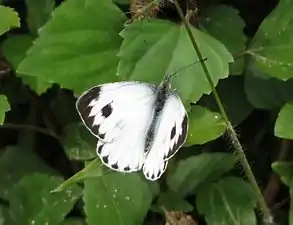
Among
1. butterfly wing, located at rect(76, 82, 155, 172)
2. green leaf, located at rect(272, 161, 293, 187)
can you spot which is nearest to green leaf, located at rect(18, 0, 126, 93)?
butterfly wing, located at rect(76, 82, 155, 172)

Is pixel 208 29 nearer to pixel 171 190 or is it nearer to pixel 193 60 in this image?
pixel 193 60

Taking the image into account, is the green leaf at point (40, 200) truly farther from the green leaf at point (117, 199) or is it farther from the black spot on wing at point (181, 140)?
the black spot on wing at point (181, 140)

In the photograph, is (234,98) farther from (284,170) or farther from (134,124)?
(134,124)

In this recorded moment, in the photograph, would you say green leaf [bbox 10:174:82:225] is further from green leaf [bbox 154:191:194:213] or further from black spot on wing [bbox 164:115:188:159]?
black spot on wing [bbox 164:115:188:159]

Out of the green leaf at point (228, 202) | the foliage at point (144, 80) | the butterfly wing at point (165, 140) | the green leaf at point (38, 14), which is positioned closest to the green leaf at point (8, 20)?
the foliage at point (144, 80)

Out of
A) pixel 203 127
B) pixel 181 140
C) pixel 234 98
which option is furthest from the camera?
pixel 234 98

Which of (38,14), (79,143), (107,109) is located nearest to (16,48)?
(38,14)

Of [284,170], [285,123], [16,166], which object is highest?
[285,123]
